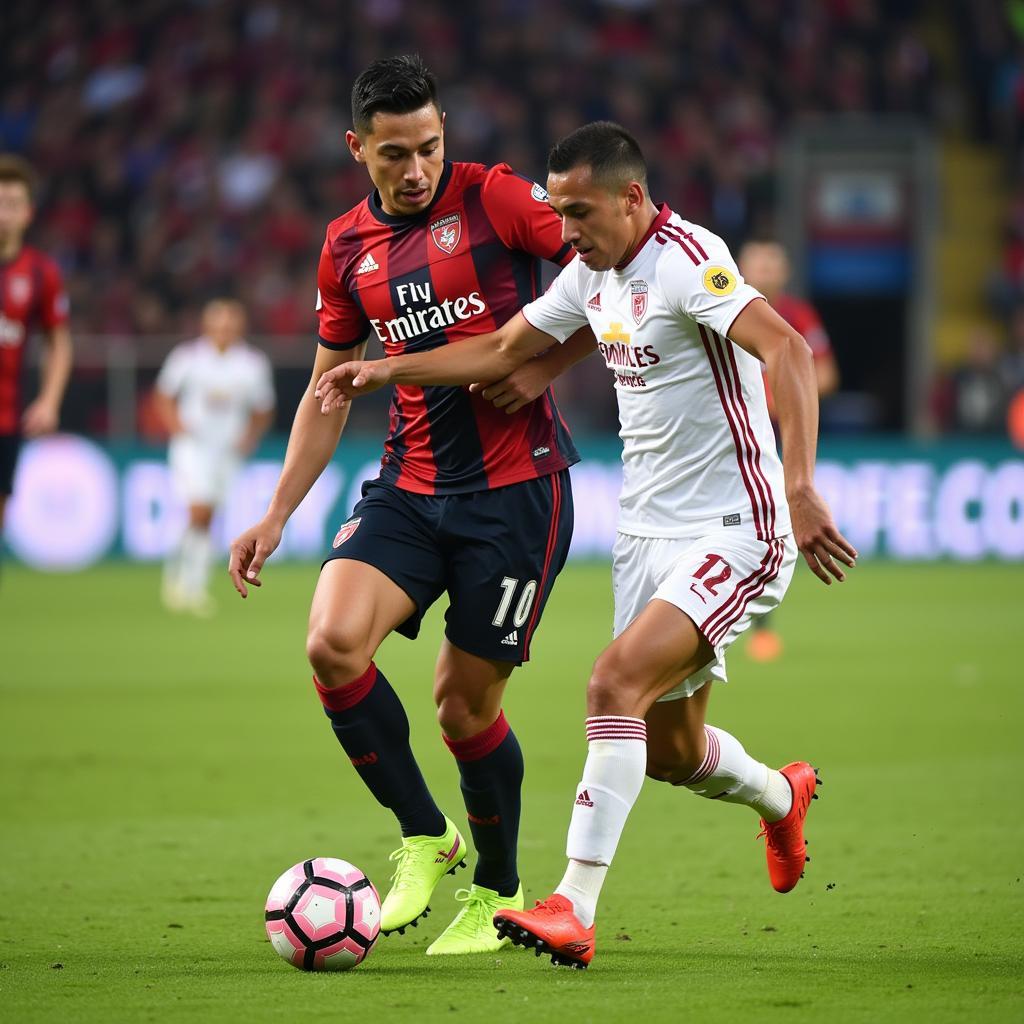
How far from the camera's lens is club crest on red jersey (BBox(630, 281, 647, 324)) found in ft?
15.4

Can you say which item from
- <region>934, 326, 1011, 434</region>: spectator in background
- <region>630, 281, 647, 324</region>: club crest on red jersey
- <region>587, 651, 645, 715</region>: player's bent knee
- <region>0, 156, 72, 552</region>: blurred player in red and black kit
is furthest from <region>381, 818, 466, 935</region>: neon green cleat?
<region>934, 326, 1011, 434</region>: spectator in background

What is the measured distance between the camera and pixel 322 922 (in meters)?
4.48

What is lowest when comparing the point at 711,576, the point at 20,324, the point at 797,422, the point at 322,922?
the point at 322,922

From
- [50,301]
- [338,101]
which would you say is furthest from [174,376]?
[338,101]

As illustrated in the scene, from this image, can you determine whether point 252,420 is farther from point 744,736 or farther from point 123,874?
point 123,874

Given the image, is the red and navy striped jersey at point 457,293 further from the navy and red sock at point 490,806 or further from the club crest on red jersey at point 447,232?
the navy and red sock at point 490,806

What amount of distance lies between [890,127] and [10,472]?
1581 cm

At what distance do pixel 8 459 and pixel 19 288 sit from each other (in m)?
0.98

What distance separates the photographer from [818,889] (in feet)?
18.2

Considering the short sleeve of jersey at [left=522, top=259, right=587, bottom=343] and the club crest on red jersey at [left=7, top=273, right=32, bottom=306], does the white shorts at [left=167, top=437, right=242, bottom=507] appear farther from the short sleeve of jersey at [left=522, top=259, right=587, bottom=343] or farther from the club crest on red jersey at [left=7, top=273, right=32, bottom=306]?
the short sleeve of jersey at [left=522, top=259, right=587, bottom=343]

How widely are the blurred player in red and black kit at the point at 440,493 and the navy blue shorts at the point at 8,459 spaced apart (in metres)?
5.27

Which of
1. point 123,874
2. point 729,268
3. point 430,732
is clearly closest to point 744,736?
point 430,732

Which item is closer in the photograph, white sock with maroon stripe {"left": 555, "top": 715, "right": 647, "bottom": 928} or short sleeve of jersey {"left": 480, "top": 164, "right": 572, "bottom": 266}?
white sock with maroon stripe {"left": 555, "top": 715, "right": 647, "bottom": 928}

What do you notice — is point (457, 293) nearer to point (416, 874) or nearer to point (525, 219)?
point (525, 219)
